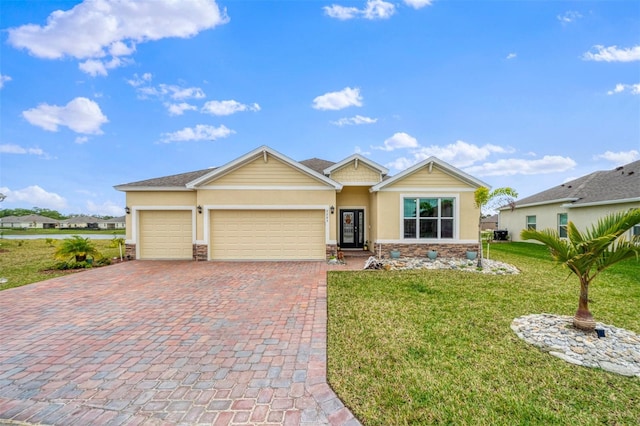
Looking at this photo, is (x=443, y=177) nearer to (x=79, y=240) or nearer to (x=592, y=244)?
(x=592, y=244)

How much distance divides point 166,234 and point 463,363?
488 inches

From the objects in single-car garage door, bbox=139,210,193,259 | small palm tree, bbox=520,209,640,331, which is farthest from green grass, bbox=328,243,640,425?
single-car garage door, bbox=139,210,193,259

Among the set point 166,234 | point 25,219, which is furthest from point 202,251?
point 25,219

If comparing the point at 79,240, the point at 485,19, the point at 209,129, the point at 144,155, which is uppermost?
the point at 485,19

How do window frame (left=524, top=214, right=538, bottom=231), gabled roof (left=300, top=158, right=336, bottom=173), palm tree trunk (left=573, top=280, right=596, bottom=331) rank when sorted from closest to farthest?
palm tree trunk (left=573, top=280, right=596, bottom=331) < gabled roof (left=300, top=158, right=336, bottom=173) < window frame (left=524, top=214, right=538, bottom=231)

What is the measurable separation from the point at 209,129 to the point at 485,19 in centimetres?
1754

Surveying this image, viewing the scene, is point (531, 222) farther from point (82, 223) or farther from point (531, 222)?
point (82, 223)

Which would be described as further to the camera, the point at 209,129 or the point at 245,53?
the point at 209,129

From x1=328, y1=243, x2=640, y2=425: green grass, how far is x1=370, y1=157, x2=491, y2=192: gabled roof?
5.66 meters

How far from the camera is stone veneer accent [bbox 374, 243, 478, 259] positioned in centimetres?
1194

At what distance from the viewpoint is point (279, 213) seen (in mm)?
11875

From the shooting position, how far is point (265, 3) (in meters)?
12.6

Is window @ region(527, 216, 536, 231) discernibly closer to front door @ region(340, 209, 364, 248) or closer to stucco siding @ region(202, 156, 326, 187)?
front door @ region(340, 209, 364, 248)

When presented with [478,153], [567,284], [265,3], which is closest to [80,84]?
[265,3]
